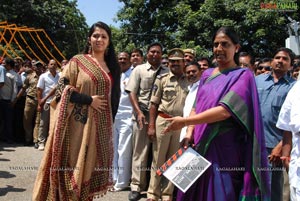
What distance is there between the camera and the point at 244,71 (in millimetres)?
2729

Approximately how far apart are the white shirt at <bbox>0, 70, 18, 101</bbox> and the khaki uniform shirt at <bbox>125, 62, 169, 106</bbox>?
4.43m

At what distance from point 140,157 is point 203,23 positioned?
435 inches

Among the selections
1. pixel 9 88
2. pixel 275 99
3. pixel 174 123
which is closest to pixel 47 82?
pixel 9 88

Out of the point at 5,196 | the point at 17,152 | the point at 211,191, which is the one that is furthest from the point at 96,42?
the point at 17,152

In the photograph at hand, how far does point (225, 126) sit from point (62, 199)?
1462 millimetres

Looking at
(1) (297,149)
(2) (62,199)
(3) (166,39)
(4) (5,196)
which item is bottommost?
(4) (5,196)

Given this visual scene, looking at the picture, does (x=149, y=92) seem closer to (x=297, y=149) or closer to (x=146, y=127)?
(x=146, y=127)

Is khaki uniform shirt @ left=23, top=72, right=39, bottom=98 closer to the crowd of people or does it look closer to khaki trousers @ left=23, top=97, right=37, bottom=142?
khaki trousers @ left=23, top=97, right=37, bottom=142

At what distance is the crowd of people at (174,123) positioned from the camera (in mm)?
2650

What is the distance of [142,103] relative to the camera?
486 cm

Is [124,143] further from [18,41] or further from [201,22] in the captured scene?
[18,41]

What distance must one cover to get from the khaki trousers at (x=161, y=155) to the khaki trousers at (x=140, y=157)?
0.26 metres

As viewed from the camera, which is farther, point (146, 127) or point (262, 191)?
point (146, 127)

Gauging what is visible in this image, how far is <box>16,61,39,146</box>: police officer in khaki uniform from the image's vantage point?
8469 millimetres
